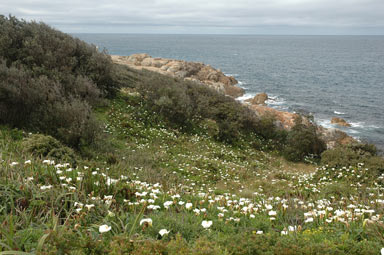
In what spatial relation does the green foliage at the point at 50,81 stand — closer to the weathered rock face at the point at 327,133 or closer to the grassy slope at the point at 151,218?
the grassy slope at the point at 151,218

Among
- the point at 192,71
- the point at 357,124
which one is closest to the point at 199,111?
the point at 357,124

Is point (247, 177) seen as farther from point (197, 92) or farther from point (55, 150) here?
point (197, 92)

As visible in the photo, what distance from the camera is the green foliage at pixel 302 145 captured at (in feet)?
77.4

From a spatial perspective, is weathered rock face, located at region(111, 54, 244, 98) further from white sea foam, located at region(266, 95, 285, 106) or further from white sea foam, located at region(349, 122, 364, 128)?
white sea foam, located at region(349, 122, 364, 128)

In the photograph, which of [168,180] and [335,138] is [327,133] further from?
[168,180]

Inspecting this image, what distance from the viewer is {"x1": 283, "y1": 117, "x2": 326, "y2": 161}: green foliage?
2358 centimetres

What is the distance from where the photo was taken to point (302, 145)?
23.5m

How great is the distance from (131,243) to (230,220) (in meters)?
2.22

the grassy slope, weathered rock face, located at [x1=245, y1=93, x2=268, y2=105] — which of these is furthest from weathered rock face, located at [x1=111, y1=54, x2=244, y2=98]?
the grassy slope

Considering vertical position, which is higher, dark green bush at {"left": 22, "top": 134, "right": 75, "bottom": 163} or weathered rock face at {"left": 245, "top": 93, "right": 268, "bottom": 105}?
dark green bush at {"left": 22, "top": 134, "right": 75, "bottom": 163}

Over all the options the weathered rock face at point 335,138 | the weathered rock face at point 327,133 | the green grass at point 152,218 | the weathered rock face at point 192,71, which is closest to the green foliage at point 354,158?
the green grass at point 152,218

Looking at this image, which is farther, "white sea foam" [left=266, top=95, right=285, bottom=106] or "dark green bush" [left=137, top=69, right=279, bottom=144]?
"white sea foam" [left=266, top=95, right=285, bottom=106]

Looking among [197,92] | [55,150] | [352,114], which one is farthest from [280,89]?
[55,150]

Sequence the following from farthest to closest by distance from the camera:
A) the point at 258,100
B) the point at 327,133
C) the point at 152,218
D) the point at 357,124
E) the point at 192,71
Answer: the point at 192,71 → the point at 258,100 → the point at 357,124 → the point at 327,133 → the point at 152,218
